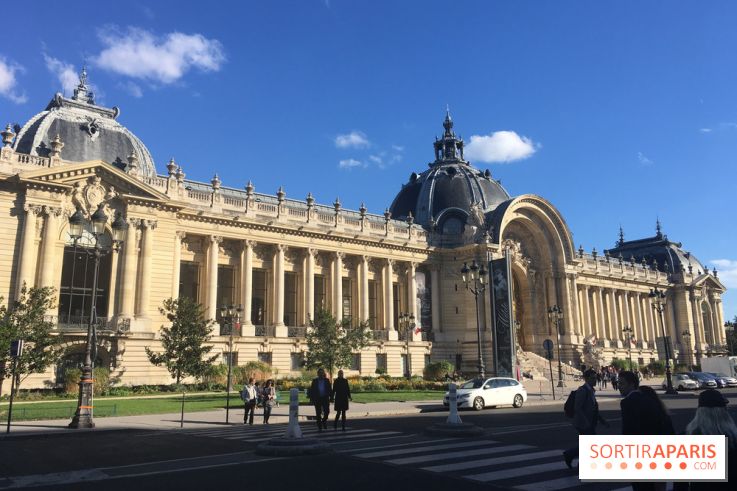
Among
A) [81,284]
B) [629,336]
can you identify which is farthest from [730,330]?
[81,284]

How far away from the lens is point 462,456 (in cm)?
1273

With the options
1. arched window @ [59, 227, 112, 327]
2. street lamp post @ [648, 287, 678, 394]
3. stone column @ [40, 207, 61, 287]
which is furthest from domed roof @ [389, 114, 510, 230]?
stone column @ [40, 207, 61, 287]

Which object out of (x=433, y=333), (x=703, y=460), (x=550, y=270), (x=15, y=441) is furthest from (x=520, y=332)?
(x=703, y=460)

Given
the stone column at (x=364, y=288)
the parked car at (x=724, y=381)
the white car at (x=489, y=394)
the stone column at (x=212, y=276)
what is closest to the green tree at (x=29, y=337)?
the stone column at (x=212, y=276)

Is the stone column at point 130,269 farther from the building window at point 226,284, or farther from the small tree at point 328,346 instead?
the small tree at point 328,346

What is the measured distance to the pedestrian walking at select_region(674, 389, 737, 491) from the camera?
197 inches

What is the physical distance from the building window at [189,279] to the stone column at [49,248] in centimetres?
978

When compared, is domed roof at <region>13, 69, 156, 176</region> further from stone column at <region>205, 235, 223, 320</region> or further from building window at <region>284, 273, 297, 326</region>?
building window at <region>284, 273, 297, 326</region>

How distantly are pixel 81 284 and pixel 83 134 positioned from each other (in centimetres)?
1180

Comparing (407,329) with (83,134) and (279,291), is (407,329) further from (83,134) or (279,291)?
(83,134)

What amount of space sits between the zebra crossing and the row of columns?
90.9ft

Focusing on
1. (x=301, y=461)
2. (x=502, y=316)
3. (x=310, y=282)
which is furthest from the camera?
(x=310, y=282)

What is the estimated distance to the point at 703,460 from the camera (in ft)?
16.8

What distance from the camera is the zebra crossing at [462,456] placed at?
10062 mm
